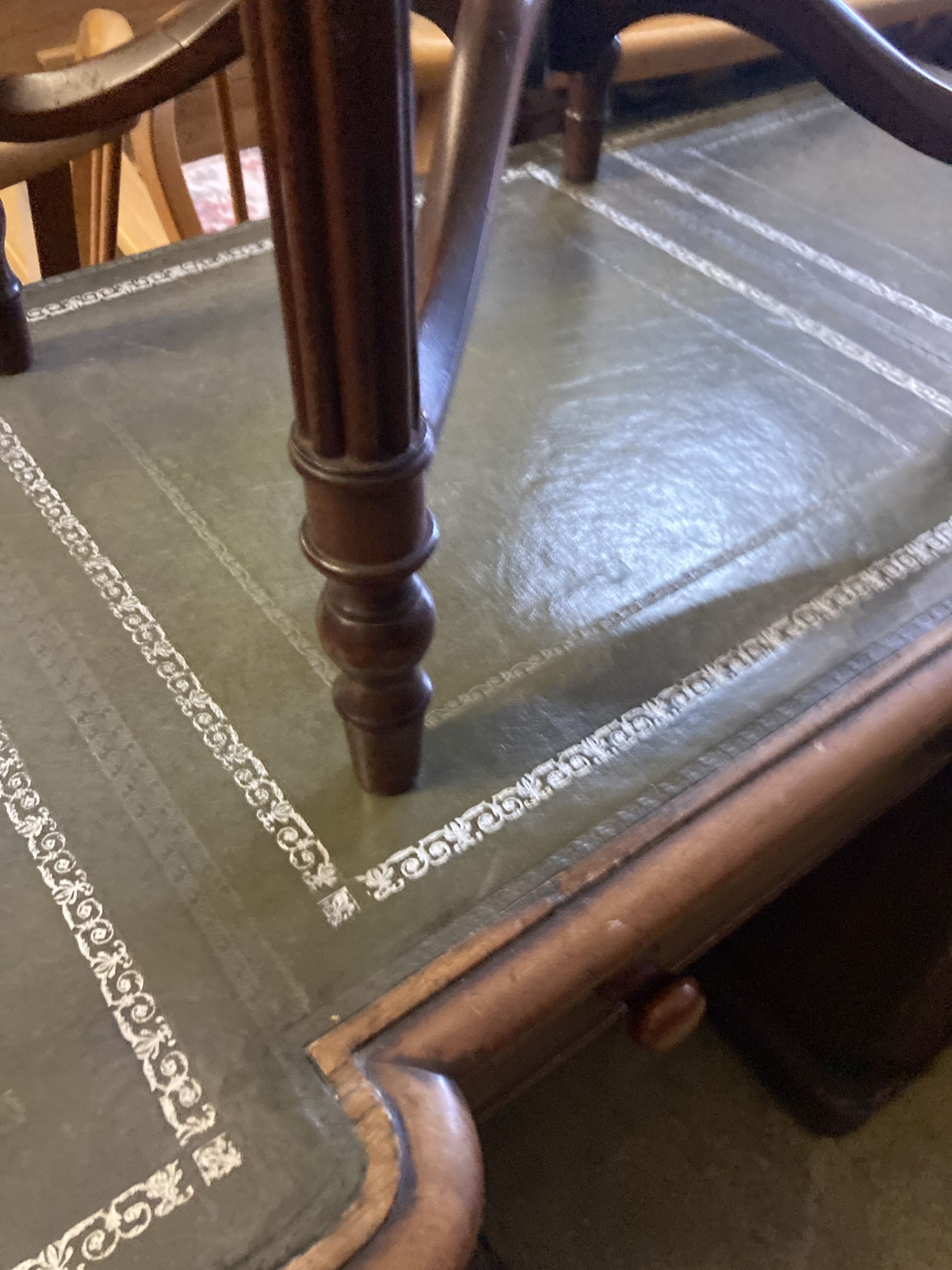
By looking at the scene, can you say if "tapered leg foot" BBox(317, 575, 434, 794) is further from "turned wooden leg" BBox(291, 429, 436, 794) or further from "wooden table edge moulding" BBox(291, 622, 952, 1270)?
"wooden table edge moulding" BBox(291, 622, 952, 1270)

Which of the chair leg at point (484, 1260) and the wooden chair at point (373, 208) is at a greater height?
the wooden chair at point (373, 208)

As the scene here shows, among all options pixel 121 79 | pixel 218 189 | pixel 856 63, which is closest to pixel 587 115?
pixel 856 63

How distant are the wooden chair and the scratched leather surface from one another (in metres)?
0.08

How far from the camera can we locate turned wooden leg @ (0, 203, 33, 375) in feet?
2.37

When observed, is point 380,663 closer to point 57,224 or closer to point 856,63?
point 856,63

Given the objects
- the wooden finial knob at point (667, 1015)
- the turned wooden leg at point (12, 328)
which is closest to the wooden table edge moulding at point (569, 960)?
the wooden finial knob at point (667, 1015)

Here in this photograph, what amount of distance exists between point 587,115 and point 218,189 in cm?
139

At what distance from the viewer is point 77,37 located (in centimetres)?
119

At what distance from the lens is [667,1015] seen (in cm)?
53

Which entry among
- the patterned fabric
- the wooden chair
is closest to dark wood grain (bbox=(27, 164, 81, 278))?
the wooden chair

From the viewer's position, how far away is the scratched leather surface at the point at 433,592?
0.43 metres

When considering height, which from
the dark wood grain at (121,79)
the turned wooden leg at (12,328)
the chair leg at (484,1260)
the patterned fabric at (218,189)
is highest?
the dark wood grain at (121,79)

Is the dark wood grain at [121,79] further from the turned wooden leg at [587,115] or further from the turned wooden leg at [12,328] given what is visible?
the turned wooden leg at [587,115]

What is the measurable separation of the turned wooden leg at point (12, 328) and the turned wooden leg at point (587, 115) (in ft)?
1.80
